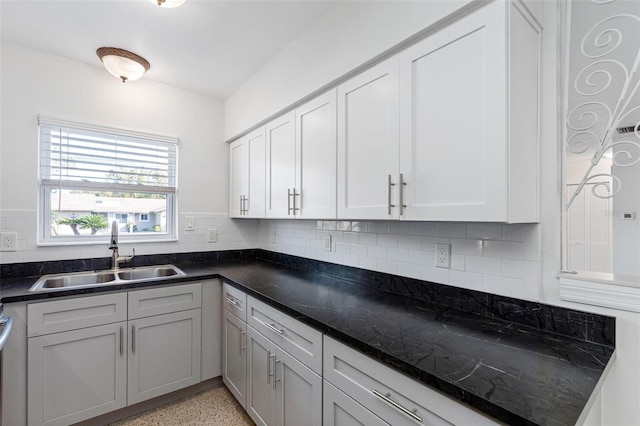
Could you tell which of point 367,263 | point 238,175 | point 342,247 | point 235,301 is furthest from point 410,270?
point 238,175

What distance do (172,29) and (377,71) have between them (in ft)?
4.53

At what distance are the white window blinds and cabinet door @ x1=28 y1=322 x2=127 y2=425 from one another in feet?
3.78

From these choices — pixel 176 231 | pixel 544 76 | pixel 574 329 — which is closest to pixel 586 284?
pixel 574 329

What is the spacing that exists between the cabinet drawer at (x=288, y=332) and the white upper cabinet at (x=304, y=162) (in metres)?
0.60

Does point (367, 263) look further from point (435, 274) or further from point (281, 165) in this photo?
point (281, 165)

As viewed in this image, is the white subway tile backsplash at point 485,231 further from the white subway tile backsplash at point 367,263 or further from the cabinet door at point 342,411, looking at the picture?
the cabinet door at point 342,411

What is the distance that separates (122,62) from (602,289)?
A: 9.50ft

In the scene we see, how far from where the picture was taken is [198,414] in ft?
6.59

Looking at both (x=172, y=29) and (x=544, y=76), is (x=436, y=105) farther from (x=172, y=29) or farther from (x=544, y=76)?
(x=172, y=29)

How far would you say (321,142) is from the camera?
174cm

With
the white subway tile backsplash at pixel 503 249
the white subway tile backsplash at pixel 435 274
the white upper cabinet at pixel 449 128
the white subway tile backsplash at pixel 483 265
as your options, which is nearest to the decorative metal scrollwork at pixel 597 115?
the white upper cabinet at pixel 449 128

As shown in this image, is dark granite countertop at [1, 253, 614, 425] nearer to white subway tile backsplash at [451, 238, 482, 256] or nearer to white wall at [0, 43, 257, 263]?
white subway tile backsplash at [451, 238, 482, 256]

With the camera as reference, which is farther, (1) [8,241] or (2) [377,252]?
(1) [8,241]

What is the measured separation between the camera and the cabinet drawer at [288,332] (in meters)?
1.29
